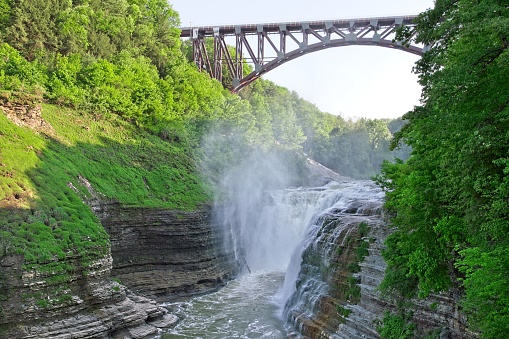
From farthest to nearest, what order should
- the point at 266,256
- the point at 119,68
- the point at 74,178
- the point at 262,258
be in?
the point at 266,256 → the point at 262,258 → the point at 119,68 → the point at 74,178

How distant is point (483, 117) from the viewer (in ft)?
28.9

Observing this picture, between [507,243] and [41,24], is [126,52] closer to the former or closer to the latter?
[41,24]

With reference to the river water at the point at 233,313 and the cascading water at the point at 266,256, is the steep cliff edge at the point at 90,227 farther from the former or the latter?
the cascading water at the point at 266,256

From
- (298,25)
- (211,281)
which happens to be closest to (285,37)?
(298,25)

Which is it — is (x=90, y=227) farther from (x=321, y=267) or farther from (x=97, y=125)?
(x=97, y=125)

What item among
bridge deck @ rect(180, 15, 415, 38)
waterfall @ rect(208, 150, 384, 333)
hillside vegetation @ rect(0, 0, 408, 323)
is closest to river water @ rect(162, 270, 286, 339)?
waterfall @ rect(208, 150, 384, 333)

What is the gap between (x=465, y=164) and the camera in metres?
8.68

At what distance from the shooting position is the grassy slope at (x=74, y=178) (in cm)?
1647

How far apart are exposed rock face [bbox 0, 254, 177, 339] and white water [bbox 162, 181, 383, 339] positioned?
72.8 inches

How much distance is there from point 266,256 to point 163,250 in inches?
498

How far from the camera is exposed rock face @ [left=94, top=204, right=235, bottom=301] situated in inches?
862

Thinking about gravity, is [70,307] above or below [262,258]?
above

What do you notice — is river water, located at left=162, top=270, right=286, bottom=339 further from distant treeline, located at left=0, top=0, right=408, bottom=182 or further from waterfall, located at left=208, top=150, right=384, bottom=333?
distant treeline, located at left=0, top=0, right=408, bottom=182

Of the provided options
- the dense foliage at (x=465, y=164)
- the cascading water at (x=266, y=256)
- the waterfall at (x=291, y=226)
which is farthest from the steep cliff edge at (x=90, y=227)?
the dense foliage at (x=465, y=164)
